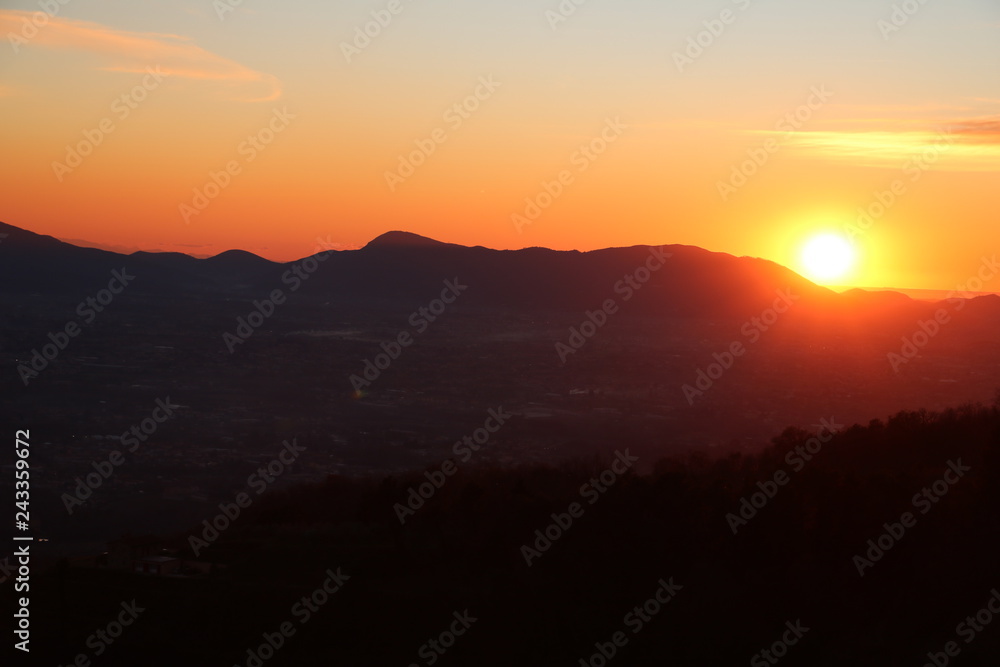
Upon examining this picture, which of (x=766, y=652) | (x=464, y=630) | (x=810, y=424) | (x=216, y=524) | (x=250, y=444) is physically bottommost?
(x=250, y=444)

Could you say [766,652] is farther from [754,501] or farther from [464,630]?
[464,630]

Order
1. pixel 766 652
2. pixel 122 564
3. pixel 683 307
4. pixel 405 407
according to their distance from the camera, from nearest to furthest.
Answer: pixel 766 652, pixel 122 564, pixel 405 407, pixel 683 307

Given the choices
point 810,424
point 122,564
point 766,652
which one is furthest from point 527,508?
point 810,424

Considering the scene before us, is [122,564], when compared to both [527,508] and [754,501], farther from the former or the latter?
[754,501]

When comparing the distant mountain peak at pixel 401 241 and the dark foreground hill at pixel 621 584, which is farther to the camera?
the distant mountain peak at pixel 401 241

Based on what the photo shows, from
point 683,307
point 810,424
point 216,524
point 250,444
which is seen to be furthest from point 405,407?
point 683,307

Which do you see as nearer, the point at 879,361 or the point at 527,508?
the point at 527,508

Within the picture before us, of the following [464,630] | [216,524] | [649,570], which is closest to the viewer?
[464,630]

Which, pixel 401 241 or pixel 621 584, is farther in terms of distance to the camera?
pixel 401 241

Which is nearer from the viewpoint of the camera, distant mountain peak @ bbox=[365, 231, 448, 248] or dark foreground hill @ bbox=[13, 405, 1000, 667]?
dark foreground hill @ bbox=[13, 405, 1000, 667]

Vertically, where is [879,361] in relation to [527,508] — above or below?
above
